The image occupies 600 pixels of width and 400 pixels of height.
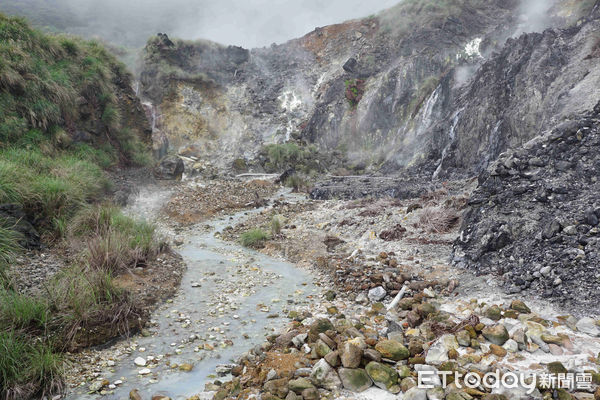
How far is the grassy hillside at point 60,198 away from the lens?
139 inches

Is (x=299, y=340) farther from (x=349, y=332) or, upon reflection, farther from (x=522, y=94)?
(x=522, y=94)

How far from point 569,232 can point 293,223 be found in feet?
26.2

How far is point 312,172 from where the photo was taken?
2284 centimetres

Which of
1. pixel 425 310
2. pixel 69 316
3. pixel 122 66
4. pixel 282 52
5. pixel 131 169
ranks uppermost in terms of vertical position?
pixel 282 52

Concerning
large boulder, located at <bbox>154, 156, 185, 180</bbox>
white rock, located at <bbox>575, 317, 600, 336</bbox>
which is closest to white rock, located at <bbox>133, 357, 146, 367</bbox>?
white rock, located at <bbox>575, 317, 600, 336</bbox>

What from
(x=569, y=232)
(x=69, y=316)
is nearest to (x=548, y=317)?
(x=569, y=232)

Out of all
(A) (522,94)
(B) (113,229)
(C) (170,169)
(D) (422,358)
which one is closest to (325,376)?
(D) (422,358)

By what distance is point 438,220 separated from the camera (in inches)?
310

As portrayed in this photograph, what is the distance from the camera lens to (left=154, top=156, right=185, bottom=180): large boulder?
59.0 ft

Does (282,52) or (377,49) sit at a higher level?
(282,52)

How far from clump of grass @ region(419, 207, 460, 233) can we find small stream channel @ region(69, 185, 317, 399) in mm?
3014

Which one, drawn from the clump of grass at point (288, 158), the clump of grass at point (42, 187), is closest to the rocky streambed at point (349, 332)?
the clump of grass at point (42, 187)

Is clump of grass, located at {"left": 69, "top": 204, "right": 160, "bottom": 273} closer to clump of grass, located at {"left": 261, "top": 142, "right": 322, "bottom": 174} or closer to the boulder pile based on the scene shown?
the boulder pile

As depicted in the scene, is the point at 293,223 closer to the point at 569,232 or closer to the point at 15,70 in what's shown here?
the point at 569,232
